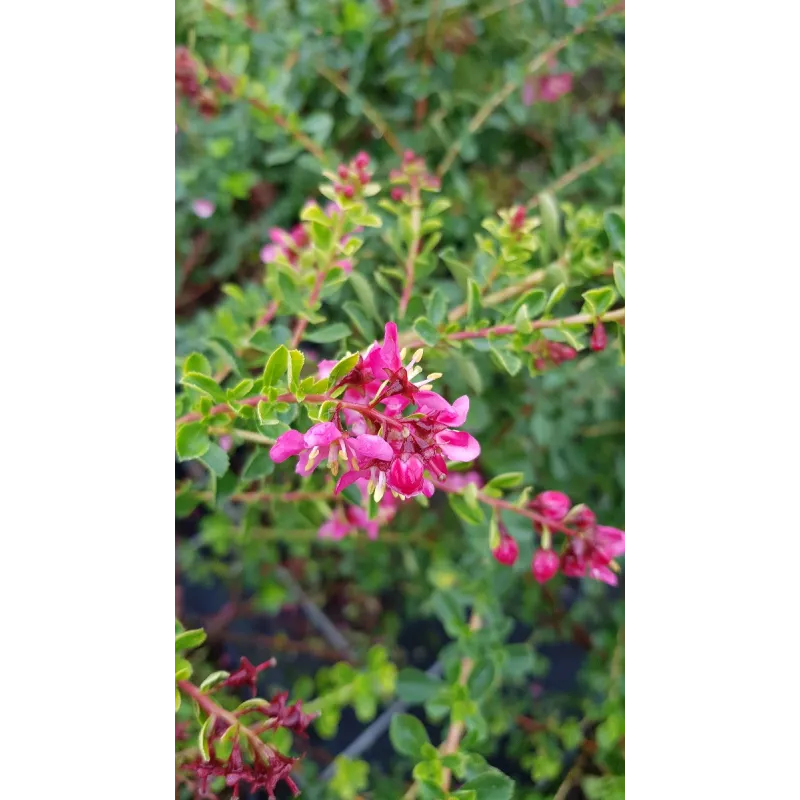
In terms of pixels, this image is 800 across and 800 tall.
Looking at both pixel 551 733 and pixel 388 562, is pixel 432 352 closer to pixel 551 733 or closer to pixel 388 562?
pixel 388 562

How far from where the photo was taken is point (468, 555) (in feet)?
3.62

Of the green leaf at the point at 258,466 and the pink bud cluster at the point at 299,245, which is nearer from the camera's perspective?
the green leaf at the point at 258,466

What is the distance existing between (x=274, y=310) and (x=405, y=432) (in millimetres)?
404

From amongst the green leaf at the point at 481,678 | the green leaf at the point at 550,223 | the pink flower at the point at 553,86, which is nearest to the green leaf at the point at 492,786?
the green leaf at the point at 481,678

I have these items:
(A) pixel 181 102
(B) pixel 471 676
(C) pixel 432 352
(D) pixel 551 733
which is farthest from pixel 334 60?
(D) pixel 551 733

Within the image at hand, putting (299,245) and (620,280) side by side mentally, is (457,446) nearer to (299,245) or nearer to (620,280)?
(620,280)

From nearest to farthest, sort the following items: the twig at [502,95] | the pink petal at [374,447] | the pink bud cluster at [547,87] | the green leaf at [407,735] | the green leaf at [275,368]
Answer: the pink petal at [374,447]
the green leaf at [275,368]
the green leaf at [407,735]
the twig at [502,95]
the pink bud cluster at [547,87]

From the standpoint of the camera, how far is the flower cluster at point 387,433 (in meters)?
0.46

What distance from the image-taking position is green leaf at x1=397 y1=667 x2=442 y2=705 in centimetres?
88

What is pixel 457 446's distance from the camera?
19.7 inches

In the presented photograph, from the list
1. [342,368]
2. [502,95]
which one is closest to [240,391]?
[342,368]

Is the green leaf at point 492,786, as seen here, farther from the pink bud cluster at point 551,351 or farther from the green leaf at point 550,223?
the green leaf at point 550,223

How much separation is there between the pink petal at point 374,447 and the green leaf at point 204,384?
0.68ft

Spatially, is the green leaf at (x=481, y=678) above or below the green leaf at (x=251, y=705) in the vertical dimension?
below
